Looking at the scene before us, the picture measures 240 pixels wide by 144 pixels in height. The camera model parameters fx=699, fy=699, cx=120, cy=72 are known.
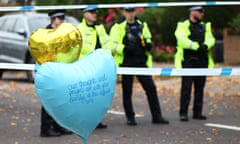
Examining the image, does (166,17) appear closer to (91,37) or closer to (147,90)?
(147,90)

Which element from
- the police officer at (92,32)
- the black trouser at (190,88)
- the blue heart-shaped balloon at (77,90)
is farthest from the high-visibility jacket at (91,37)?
the blue heart-shaped balloon at (77,90)

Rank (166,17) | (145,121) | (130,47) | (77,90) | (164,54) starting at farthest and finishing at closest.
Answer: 1. (166,17)
2. (164,54)
3. (145,121)
4. (130,47)
5. (77,90)

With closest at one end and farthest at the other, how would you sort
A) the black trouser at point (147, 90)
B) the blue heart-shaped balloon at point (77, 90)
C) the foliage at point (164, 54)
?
1. the blue heart-shaped balloon at point (77, 90)
2. the black trouser at point (147, 90)
3. the foliage at point (164, 54)

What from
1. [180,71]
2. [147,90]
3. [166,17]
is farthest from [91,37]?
[166,17]

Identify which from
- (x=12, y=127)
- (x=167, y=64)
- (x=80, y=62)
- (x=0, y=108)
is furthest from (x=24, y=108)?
(x=167, y=64)

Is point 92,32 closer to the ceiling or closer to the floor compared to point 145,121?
closer to the ceiling

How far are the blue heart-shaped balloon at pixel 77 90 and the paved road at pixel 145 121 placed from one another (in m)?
2.89

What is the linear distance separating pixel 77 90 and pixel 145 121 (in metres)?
5.00

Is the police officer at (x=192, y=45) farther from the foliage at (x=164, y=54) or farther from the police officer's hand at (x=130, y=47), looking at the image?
the foliage at (x=164, y=54)

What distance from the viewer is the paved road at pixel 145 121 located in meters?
9.06

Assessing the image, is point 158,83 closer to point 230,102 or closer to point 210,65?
point 230,102

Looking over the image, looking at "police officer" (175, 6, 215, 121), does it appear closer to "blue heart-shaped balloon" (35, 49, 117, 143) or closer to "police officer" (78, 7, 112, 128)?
"police officer" (78, 7, 112, 128)

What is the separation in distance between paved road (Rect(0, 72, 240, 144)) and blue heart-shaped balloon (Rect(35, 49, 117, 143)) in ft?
9.49

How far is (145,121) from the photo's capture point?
10719 mm
